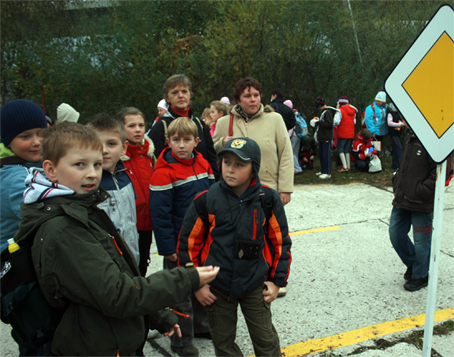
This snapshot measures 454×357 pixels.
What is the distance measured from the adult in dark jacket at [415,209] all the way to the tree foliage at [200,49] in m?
7.94

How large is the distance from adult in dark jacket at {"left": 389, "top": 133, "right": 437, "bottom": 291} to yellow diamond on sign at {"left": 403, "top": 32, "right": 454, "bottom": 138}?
1339 mm

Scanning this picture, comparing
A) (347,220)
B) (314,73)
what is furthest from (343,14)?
(347,220)

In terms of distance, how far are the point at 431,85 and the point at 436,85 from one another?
3 cm

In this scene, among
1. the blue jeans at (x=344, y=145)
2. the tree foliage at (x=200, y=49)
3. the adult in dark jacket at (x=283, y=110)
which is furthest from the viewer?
the tree foliage at (x=200, y=49)

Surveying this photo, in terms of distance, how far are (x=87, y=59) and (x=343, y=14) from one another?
8176 mm

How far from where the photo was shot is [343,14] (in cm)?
1280

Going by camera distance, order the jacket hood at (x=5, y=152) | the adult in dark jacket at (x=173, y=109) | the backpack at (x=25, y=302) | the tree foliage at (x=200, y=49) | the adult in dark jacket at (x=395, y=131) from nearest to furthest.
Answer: the backpack at (x=25, y=302) → the jacket hood at (x=5, y=152) → the adult in dark jacket at (x=173, y=109) → the adult in dark jacket at (x=395, y=131) → the tree foliage at (x=200, y=49)

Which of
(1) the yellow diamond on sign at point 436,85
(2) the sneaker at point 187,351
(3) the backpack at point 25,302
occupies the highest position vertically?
(1) the yellow diamond on sign at point 436,85

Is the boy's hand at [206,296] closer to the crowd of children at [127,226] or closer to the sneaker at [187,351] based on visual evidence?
the crowd of children at [127,226]

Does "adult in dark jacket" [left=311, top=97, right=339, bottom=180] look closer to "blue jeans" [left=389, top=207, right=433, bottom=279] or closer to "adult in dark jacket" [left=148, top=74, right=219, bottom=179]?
"blue jeans" [left=389, top=207, right=433, bottom=279]

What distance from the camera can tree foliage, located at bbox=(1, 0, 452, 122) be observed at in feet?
35.7

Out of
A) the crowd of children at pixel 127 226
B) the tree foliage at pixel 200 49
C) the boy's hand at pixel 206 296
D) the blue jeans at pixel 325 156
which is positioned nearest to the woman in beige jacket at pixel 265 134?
the crowd of children at pixel 127 226

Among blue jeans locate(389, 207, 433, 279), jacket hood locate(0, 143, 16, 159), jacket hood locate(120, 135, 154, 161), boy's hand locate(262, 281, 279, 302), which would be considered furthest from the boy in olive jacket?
blue jeans locate(389, 207, 433, 279)

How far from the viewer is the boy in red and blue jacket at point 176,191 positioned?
300cm
